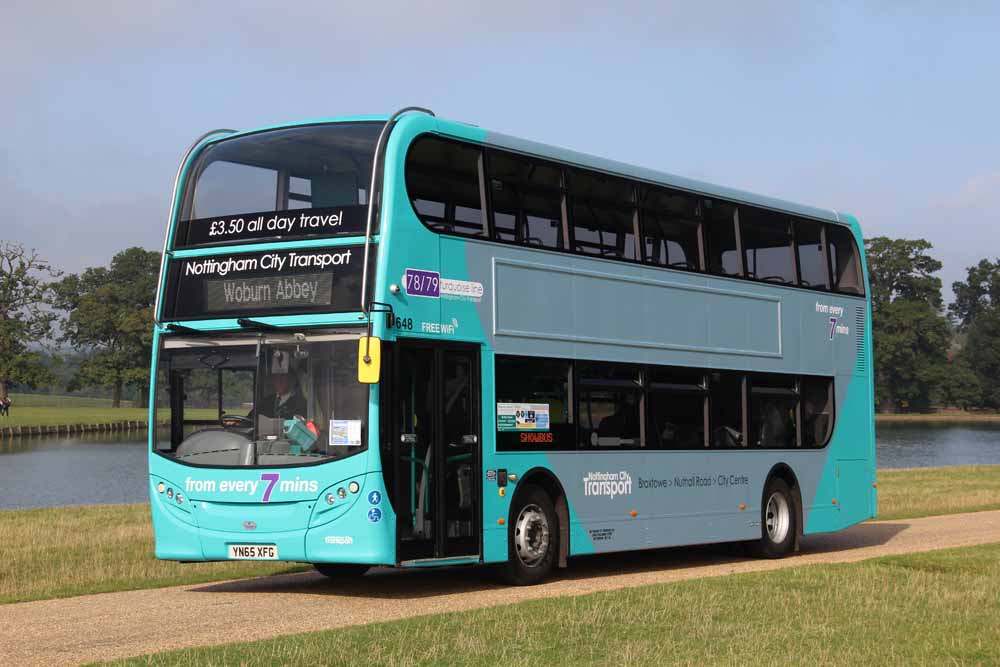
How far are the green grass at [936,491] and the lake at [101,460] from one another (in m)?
13.1

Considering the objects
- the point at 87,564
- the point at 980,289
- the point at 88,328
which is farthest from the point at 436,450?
the point at 980,289

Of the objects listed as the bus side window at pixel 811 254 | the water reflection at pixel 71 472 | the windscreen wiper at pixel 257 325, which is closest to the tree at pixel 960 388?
the water reflection at pixel 71 472

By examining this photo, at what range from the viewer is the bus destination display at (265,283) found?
13.0 metres

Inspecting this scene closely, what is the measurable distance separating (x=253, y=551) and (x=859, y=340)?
11357mm

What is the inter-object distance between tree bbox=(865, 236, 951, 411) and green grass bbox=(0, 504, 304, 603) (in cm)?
12001

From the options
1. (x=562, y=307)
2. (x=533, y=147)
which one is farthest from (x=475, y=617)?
(x=533, y=147)

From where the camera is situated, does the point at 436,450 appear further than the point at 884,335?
No

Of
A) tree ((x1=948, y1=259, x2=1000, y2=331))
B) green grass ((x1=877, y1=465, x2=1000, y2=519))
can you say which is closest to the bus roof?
green grass ((x1=877, y1=465, x2=1000, y2=519))

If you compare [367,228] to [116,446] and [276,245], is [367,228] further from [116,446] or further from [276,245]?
[116,446]

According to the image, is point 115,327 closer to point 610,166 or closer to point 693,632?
point 610,166

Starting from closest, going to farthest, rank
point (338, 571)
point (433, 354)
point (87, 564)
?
point (433, 354) < point (338, 571) < point (87, 564)

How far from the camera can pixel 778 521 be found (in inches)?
753

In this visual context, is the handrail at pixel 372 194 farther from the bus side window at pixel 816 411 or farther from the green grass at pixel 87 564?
the bus side window at pixel 816 411

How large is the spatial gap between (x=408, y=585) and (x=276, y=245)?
4.09 m
